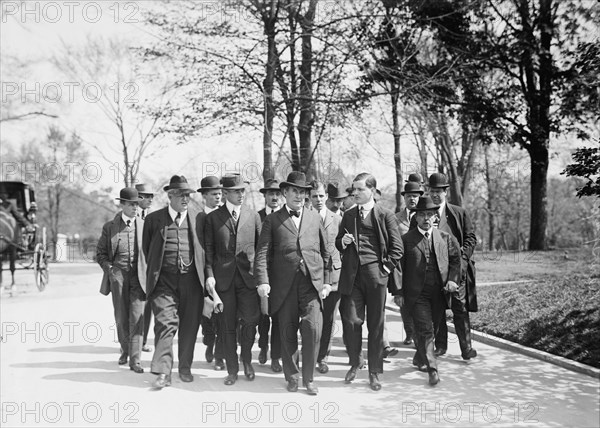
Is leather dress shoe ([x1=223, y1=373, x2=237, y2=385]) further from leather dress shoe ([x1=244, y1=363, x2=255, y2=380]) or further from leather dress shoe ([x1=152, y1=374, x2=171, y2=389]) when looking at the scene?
leather dress shoe ([x1=152, y1=374, x2=171, y2=389])

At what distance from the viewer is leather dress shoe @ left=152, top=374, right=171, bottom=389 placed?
6184mm

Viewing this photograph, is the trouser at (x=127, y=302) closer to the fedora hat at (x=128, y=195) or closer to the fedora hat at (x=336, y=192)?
the fedora hat at (x=128, y=195)

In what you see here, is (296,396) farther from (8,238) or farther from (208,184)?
(8,238)

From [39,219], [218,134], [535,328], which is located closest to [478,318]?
[535,328]

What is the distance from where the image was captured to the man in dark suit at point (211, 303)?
22.6 ft

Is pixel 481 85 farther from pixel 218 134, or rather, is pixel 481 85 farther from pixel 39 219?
pixel 39 219

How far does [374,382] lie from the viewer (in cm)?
623

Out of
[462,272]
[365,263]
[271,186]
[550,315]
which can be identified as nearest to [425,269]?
[365,263]

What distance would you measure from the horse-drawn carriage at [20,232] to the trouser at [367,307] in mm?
12243

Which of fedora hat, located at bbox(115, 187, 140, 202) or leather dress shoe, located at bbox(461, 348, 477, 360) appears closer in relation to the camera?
leather dress shoe, located at bbox(461, 348, 477, 360)

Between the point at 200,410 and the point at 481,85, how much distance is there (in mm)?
18280

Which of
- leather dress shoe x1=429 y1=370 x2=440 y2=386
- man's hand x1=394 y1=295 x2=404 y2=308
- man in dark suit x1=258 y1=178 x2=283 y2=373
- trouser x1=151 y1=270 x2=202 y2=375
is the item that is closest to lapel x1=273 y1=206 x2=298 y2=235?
man in dark suit x1=258 y1=178 x2=283 y2=373

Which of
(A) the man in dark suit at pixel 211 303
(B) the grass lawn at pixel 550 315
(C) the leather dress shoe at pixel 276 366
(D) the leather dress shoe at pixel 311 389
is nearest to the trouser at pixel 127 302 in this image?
(A) the man in dark suit at pixel 211 303

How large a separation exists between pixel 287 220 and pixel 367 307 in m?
1.32
